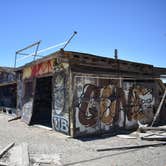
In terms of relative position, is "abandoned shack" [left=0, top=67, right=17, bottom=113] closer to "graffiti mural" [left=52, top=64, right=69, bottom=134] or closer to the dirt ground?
Answer: "graffiti mural" [left=52, top=64, right=69, bottom=134]

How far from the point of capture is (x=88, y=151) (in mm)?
7492

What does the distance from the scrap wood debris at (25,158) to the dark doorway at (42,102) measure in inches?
250

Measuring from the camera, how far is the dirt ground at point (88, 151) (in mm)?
6328

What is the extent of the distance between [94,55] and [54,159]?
5.57 metres

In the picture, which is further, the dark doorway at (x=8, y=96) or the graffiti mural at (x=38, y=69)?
the dark doorway at (x=8, y=96)

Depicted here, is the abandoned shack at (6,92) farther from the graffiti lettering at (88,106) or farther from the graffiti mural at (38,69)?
the graffiti lettering at (88,106)

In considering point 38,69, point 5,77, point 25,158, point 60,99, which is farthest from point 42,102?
point 5,77

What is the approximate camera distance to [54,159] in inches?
260

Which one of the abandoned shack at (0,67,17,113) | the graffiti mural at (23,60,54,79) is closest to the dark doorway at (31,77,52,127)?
the graffiti mural at (23,60,54,79)

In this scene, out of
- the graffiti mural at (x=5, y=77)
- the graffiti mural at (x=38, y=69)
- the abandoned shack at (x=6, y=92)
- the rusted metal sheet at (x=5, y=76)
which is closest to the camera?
the graffiti mural at (x=38, y=69)

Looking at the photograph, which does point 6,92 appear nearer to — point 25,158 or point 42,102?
point 42,102

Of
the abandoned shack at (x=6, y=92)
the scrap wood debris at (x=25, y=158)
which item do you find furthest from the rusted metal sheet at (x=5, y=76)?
the scrap wood debris at (x=25, y=158)

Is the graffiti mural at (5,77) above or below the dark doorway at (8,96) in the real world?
above

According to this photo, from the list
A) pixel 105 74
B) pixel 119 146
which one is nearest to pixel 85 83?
pixel 105 74
